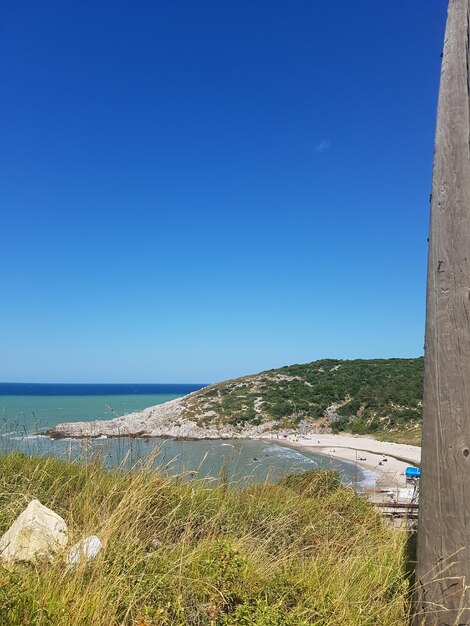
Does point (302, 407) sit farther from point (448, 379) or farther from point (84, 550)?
point (448, 379)

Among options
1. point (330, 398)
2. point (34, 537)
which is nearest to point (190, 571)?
point (34, 537)

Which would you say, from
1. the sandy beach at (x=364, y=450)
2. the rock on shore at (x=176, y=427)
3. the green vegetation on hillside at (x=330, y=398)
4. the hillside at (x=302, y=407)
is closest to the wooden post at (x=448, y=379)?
the sandy beach at (x=364, y=450)

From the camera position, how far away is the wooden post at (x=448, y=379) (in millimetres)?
2029

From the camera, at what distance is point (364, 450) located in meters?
21.7

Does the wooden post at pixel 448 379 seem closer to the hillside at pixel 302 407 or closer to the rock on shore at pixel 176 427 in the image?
the hillside at pixel 302 407

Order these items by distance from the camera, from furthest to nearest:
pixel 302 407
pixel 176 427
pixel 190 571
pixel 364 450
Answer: pixel 302 407, pixel 176 427, pixel 364 450, pixel 190 571

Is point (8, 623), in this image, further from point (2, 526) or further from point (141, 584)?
point (2, 526)

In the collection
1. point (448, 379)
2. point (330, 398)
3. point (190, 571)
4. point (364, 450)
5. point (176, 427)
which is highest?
point (448, 379)

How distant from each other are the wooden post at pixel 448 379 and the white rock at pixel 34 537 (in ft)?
6.06

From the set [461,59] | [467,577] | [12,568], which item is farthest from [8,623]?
[461,59]

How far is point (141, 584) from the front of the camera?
215 centimetres

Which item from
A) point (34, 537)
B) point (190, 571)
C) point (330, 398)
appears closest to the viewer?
point (190, 571)

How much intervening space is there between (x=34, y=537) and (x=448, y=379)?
2.32m

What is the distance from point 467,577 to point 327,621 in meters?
0.63
